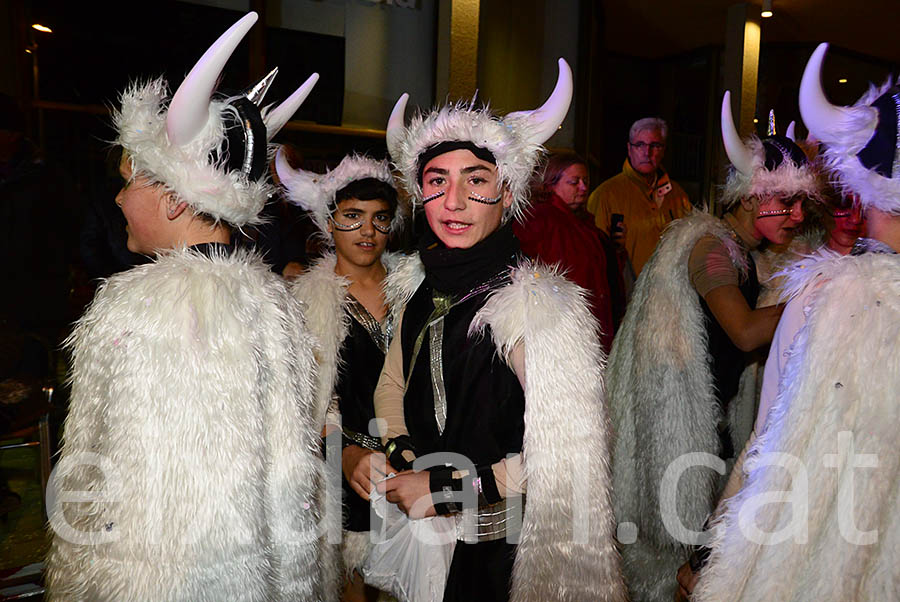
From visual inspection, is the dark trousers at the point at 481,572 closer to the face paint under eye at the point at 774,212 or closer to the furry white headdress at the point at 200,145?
the furry white headdress at the point at 200,145

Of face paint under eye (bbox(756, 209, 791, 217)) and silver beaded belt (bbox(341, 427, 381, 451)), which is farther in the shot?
face paint under eye (bbox(756, 209, 791, 217))

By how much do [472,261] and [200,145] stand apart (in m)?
0.75

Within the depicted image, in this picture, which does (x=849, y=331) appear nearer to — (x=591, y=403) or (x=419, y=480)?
(x=591, y=403)

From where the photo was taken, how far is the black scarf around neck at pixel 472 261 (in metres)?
Result: 1.81

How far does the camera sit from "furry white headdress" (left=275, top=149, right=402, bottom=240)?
2.63m

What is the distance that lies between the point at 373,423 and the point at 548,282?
86cm

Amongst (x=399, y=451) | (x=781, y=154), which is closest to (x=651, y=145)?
(x=781, y=154)

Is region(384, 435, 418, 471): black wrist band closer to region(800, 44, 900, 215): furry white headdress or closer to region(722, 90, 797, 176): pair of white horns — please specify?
region(800, 44, 900, 215): furry white headdress

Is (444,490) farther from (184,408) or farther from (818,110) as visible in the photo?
(818,110)

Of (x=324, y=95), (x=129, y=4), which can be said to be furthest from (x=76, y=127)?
(x=324, y=95)

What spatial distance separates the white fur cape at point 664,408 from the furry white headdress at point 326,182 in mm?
1207

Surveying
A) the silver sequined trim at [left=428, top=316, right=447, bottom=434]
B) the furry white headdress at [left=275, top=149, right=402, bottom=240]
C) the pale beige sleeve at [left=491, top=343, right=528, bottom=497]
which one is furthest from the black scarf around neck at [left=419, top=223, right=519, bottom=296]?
the furry white headdress at [left=275, top=149, right=402, bottom=240]

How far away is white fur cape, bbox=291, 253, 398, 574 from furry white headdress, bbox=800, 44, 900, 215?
1593 millimetres

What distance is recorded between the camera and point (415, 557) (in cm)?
180
